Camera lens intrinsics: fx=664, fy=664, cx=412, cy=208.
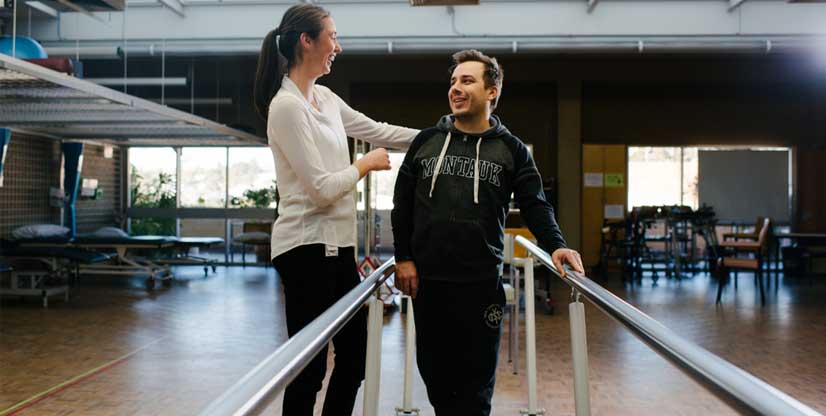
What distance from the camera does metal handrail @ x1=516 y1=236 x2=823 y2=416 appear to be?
682 millimetres

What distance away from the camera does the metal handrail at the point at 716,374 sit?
682 mm

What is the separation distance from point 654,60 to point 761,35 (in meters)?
2.83

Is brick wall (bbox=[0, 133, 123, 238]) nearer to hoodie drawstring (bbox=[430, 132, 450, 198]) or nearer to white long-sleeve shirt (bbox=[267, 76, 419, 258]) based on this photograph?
white long-sleeve shirt (bbox=[267, 76, 419, 258])

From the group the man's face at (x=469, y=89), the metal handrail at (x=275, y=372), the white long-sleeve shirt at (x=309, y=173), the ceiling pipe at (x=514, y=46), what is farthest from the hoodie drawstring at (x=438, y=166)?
the ceiling pipe at (x=514, y=46)

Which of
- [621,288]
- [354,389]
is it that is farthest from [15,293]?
[621,288]

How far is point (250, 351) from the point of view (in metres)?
5.22

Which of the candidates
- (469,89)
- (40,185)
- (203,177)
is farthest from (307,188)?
(203,177)

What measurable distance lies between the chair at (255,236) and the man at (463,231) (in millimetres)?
9566

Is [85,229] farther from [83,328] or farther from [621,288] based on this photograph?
[621,288]

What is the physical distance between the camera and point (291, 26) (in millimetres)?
1791

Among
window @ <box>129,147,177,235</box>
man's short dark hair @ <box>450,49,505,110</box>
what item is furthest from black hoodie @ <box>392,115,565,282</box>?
window @ <box>129,147,177,235</box>

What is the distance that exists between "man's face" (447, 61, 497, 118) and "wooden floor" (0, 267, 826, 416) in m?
1.16

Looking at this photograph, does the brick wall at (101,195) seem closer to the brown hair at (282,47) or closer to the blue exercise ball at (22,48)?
the blue exercise ball at (22,48)

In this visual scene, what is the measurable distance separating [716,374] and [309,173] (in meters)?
1.13
